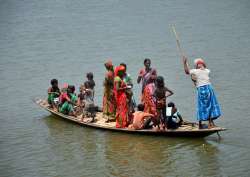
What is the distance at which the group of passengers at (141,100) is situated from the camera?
13055mm

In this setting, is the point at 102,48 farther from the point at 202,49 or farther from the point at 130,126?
the point at 130,126

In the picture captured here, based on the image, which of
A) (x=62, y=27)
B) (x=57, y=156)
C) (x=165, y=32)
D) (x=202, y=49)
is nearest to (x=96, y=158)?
(x=57, y=156)

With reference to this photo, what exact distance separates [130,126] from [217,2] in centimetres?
1870

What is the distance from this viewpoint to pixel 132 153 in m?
13.0

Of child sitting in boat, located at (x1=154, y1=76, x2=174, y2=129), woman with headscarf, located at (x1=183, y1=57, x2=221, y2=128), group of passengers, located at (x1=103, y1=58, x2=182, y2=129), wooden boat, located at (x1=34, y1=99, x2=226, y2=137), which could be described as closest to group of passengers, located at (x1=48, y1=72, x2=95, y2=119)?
wooden boat, located at (x1=34, y1=99, x2=226, y2=137)

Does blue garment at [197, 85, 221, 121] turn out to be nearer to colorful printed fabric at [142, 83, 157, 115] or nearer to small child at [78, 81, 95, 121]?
colorful printed fabric at [142, 83, 157, 115]

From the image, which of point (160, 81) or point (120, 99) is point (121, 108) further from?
point (160, 81)

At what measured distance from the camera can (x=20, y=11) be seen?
112 feet

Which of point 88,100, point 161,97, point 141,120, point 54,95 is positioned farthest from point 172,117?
point 54,95

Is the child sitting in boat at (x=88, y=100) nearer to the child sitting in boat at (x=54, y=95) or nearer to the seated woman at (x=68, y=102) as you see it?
the seated woman at (x=68, y=102)

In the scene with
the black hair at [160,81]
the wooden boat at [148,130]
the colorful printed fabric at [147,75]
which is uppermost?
the colorful printed fabric at [147,75]

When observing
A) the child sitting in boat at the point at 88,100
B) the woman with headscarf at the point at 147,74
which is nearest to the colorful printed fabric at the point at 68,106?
the child sitting in boat at the point at 88,100

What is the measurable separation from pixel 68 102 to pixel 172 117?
10.8 feet

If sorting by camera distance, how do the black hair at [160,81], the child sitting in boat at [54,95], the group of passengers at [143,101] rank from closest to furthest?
1. the black hair at [160,81]
2. the group of passengers at [143,101]
3. the child sitting in boat at [54,95]
